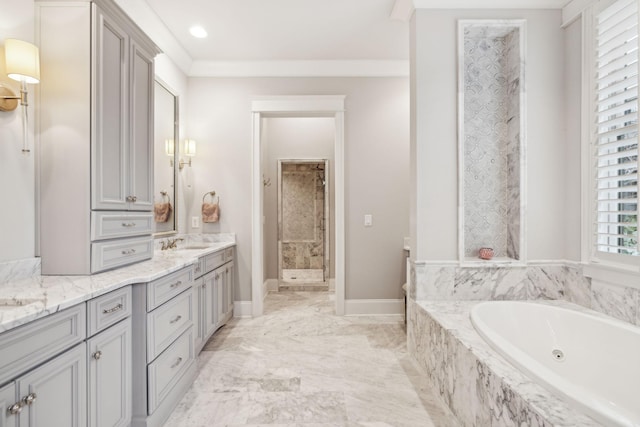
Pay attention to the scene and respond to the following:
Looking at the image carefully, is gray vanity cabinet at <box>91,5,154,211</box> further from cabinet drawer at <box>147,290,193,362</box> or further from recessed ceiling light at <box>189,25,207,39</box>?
recessed ceiling light at <box>189,25,207,39</box>

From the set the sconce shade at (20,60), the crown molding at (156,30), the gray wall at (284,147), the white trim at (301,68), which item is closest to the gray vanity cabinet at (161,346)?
the sconce shade at (20,60)

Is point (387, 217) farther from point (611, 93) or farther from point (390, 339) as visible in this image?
point (611, 93)

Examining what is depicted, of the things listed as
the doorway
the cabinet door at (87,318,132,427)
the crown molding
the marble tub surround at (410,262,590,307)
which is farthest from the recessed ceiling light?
the marble tub surround at (410,262,590,307)

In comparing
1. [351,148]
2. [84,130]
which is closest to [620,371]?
[351,148]

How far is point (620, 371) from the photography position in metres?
1.62

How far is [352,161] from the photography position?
355 cm

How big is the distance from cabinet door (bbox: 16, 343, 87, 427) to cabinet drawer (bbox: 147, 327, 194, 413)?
1.38ft

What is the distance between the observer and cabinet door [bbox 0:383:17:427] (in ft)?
3.19

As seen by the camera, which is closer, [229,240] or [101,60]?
[101,60]

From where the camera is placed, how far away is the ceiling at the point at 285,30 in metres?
2.53

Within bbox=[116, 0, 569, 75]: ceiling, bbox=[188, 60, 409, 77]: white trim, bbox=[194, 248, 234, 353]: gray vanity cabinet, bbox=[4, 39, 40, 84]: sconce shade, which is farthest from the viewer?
bbox=[188, 60, 409, 77]: white trim

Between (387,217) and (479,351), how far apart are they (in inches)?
84.8

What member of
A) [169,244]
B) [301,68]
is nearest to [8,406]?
[169,244]

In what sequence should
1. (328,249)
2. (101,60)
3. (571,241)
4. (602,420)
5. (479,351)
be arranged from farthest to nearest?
(328,249) < (571,241) < (101,60) < (479,351) < (602,420)
